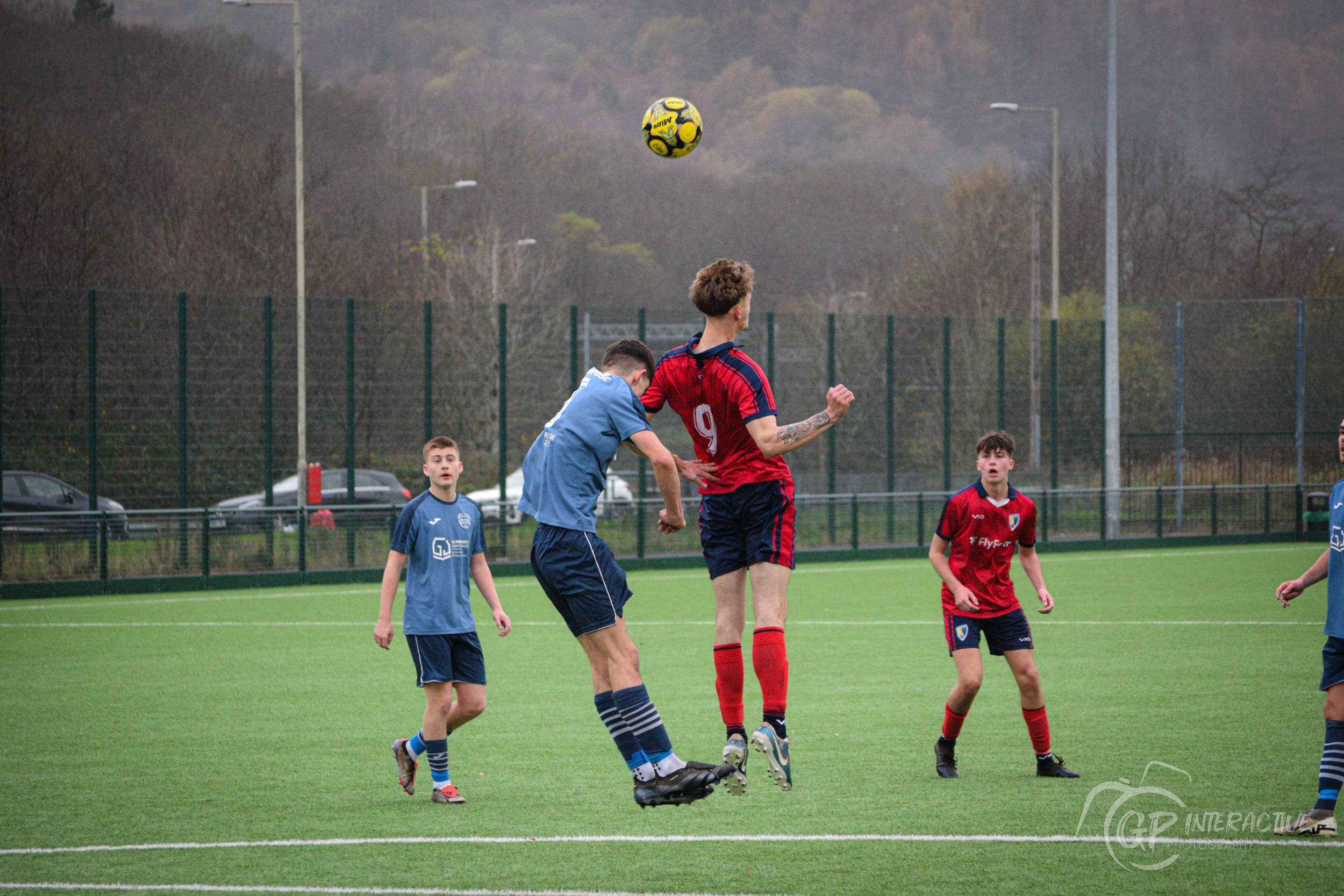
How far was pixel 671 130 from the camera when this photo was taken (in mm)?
8828

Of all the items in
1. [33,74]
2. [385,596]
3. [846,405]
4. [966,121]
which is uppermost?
[966,121]

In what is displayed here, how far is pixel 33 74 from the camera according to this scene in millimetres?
64250

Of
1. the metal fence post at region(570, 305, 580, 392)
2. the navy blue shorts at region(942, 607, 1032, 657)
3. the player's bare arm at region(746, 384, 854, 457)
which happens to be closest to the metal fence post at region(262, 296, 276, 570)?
the metal fence post at region(570, 305, 580, 392)

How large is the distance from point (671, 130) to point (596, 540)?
372 centimetres

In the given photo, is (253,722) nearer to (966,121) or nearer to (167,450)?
(167,450)

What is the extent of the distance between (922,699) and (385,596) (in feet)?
15.3

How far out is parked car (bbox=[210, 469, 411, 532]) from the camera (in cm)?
1998

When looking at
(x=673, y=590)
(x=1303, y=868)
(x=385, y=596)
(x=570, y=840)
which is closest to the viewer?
(x=1303, y=868)

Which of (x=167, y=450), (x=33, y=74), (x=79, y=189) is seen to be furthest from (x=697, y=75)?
(x=167, y=450)

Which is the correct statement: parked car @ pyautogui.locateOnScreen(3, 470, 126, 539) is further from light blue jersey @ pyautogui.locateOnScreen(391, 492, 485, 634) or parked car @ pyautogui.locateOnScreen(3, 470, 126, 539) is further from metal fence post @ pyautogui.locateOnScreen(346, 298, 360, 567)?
light blue jersey @ pyautogui.locateOnScreen(391, 492, 485, 634)

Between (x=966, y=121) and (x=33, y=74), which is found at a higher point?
(x=966, y=121)

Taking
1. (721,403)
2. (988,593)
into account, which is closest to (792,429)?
(721,403)

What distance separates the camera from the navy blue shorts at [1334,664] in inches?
247

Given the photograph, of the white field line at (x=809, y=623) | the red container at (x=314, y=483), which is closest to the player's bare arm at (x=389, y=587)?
the white field line at (x=809, y=623)
